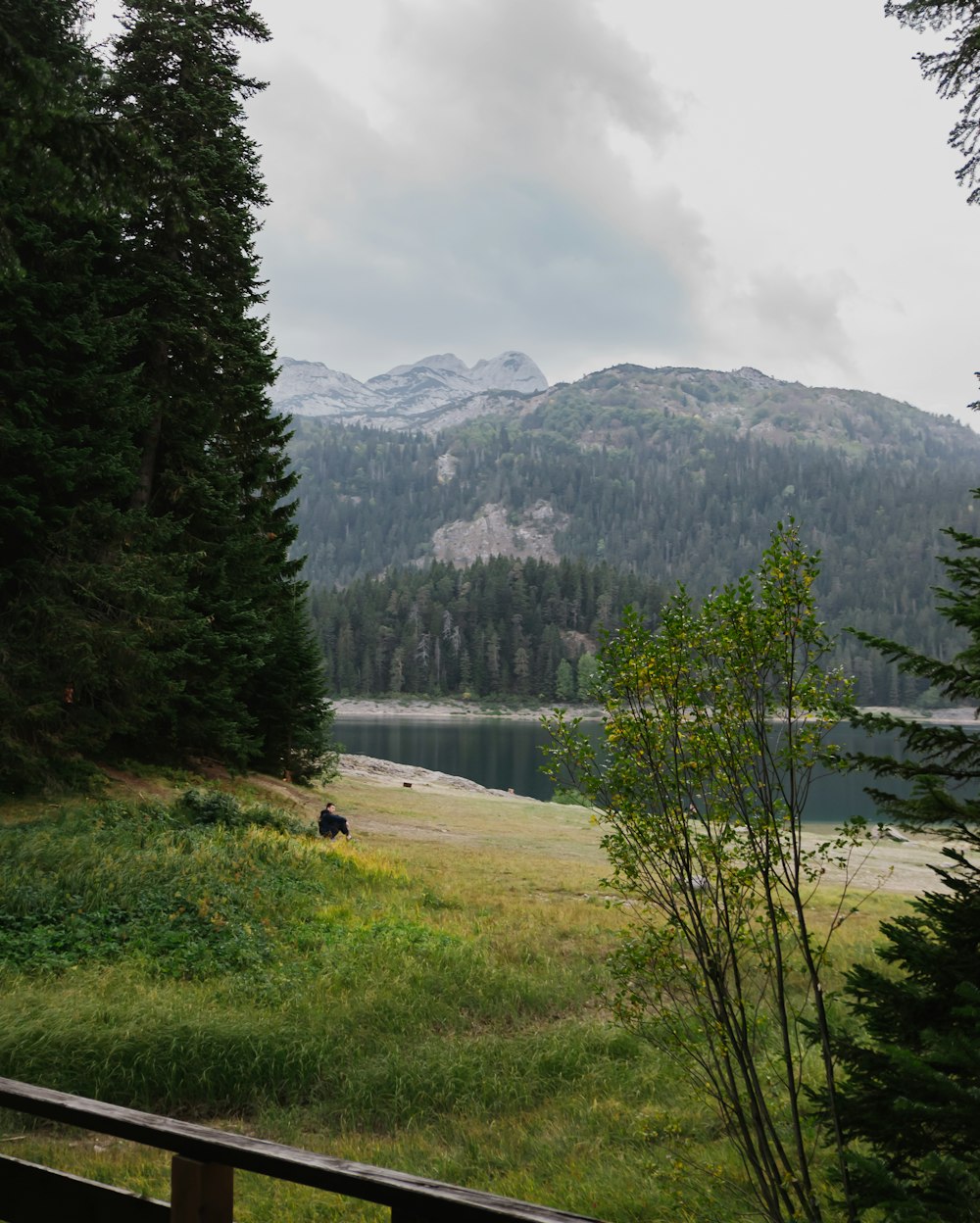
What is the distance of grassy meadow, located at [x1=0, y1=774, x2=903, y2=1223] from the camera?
6352 mm

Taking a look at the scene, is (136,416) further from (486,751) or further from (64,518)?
(486,751)

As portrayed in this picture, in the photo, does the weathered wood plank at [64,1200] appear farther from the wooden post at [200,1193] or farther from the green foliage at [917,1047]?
the green foliage at [917,1047]

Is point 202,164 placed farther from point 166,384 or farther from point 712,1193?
point 712,1193

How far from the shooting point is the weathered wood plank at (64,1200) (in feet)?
8.63

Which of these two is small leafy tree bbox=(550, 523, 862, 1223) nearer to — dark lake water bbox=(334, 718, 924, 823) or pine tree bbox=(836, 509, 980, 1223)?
pine tree bbox=(836, 509, 980, 1223)

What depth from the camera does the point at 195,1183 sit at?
8.50 ft

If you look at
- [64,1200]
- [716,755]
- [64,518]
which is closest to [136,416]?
[64,518]

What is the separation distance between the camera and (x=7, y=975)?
8961 mm

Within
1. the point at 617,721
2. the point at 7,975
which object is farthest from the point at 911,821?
the point at 7,975

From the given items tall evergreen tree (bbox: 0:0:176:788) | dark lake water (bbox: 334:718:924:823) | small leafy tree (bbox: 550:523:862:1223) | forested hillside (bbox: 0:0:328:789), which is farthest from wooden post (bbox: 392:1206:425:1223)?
dark lake water (bbox: 334:718:924:823)

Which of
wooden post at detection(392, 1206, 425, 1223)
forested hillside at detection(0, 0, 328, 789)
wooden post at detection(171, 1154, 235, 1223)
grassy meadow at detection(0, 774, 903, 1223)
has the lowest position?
grassy meadow at detection(0, 774, 903, 1223)

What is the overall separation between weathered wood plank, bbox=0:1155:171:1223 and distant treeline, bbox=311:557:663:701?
135 m

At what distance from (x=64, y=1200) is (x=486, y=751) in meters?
83.0

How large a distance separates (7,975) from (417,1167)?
5.01 m
